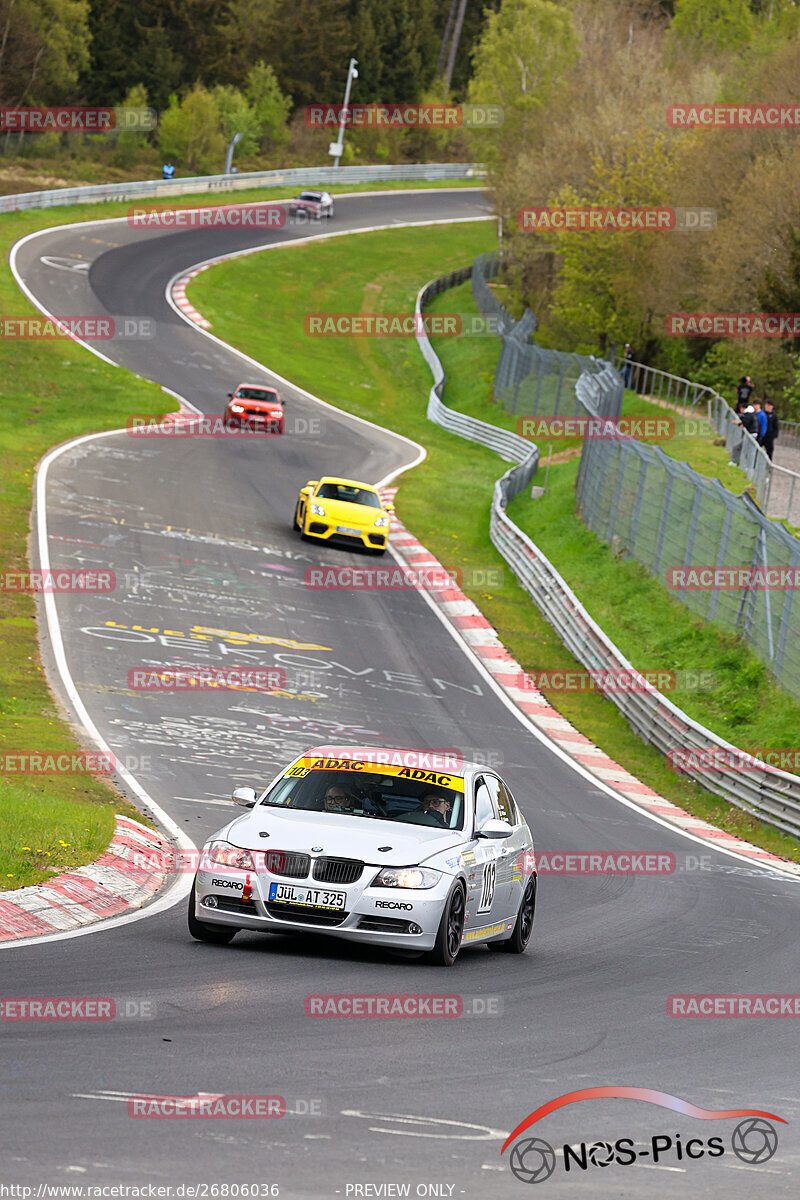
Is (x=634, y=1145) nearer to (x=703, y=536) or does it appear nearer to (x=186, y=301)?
(x=703, y=536)

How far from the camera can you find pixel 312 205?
86312 millimetres

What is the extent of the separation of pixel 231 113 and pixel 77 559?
254ft

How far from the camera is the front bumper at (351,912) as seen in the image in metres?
9.73

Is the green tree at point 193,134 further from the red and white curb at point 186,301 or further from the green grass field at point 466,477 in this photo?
the red and white curb at point 186,301

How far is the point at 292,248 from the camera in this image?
78438 mm

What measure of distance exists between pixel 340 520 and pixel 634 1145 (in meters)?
26.9

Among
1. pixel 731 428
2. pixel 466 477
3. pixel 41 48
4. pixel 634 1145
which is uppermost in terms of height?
pixel 41 48

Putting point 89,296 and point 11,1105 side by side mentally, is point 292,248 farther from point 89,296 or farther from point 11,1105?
point 11,1105

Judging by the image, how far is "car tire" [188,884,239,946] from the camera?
9984 mm

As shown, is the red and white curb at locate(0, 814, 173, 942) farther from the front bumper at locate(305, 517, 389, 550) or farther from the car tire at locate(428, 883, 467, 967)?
the front bumper at locate(305, 517, 389, 550)

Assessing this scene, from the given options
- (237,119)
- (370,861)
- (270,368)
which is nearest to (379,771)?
(370,861)

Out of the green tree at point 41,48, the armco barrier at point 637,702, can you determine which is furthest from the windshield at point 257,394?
the green tree at point 41,48

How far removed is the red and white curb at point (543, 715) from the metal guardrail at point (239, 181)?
44.8 m

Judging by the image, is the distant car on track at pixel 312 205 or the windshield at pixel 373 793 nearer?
the windshield at pixel 373 793
